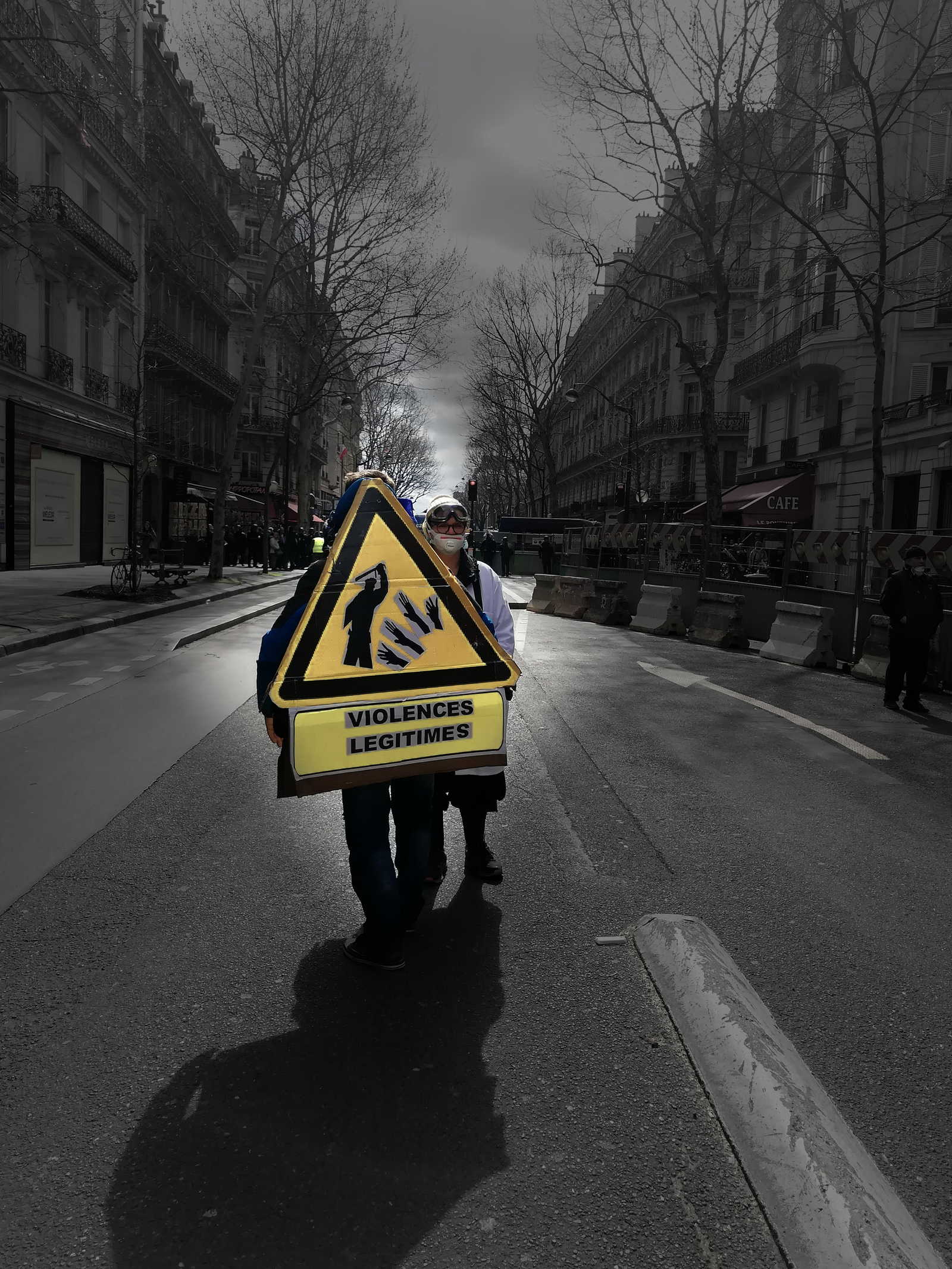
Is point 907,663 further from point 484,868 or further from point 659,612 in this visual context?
point 659,612

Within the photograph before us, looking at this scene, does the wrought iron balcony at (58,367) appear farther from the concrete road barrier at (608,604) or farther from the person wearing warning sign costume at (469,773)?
the person wearing warning sign costume at (469,773)

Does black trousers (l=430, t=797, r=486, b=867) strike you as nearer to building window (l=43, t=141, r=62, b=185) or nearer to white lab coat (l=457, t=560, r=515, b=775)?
white lab coat (l=457, t=560, r=515, b=775)

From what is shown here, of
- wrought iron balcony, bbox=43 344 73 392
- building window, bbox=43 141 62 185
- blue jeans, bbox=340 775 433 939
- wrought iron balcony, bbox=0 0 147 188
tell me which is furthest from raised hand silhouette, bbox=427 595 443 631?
building window, bbox=43 141 62 185

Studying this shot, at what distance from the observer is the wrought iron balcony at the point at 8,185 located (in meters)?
21.5

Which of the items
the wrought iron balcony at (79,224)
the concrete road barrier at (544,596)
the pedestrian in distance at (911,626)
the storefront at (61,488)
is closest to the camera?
the pedestrian in distance at (911,626)

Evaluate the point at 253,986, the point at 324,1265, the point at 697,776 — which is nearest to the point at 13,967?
the point at 253,986

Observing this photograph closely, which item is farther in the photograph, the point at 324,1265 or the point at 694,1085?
the point at 694,1085

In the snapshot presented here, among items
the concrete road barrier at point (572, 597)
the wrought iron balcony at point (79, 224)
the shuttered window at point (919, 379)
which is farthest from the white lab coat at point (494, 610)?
→ the shuttered window at point (919, 379)

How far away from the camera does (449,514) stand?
3.63 m

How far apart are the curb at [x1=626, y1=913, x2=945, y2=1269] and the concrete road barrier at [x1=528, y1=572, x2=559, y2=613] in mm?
18171

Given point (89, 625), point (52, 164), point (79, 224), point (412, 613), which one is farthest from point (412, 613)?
point (52, 164)

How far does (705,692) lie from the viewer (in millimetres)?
9578

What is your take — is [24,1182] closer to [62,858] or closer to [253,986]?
[253,986]

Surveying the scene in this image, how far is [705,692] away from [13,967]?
7.45 metres
